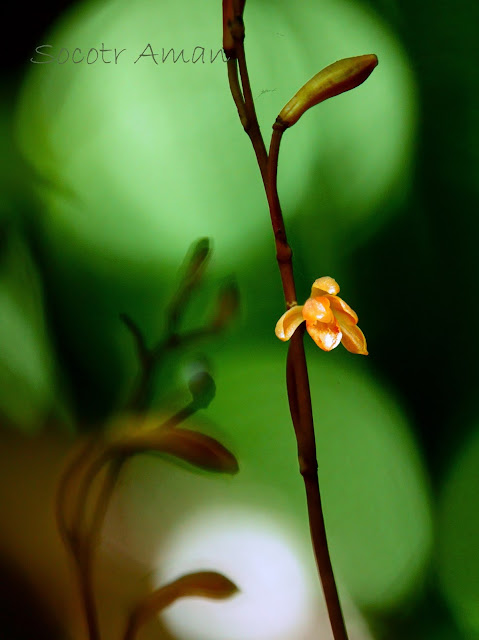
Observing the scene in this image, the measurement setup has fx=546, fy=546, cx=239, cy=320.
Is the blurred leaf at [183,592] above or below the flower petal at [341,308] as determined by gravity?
below

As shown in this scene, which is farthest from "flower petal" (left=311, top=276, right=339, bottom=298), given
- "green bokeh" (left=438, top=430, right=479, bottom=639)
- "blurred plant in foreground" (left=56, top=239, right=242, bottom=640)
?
"green bokeh" (left=438, top=430, right=479, bottom=639)

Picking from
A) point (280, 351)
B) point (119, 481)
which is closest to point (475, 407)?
point (280, 351)

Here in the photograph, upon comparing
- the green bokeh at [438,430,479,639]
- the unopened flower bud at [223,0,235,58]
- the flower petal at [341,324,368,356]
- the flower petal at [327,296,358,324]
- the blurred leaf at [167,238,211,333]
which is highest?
the unopened flower bud at [223,0,235,58]

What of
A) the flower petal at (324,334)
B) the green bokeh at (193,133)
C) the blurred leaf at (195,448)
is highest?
the green bokeh at (193,133)

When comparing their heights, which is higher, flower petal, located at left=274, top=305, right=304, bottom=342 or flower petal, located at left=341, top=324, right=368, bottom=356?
flower petal, located at left=274, top=305, right=304, bottom=342

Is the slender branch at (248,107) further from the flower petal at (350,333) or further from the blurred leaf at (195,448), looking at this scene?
the blurred leaf at (195,448)

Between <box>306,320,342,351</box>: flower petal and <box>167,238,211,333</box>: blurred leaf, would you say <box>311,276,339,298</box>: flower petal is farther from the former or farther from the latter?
<box>167,238,211,333</box>: blurred leaf

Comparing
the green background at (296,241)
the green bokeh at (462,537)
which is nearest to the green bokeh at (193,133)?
the green background at (296,241)

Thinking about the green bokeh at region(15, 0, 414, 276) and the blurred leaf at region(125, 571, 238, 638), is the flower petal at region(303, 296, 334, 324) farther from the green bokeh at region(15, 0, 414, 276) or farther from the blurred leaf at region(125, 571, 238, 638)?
the blurred leaf at region(125, 571, 238, 638)
